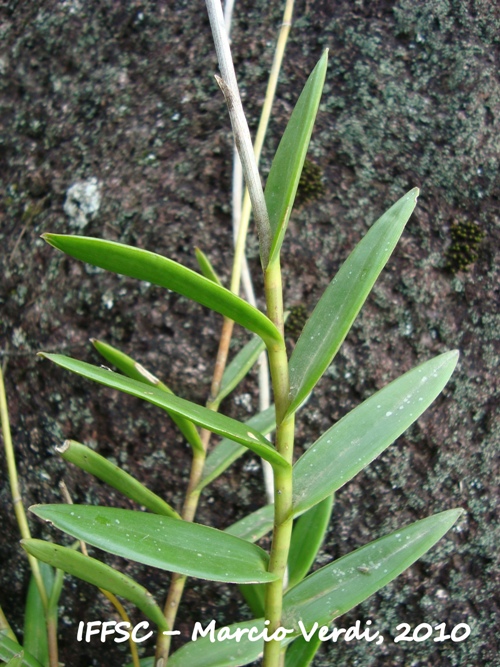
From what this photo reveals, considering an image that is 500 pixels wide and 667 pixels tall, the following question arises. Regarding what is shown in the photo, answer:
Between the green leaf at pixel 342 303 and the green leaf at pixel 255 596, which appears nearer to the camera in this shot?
the green leaf at pixel 342 303

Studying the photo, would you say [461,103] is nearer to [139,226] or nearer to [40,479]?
[139,226]

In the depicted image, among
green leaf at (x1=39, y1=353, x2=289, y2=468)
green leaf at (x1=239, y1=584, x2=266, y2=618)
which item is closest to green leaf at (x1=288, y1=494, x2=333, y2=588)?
green leaf at (x1=239, y1=584, x2=266, y2=618)

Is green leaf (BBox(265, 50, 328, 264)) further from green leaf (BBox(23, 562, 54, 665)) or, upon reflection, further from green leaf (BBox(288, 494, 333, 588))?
green leaf (BBox(23, 562, 54, 665))

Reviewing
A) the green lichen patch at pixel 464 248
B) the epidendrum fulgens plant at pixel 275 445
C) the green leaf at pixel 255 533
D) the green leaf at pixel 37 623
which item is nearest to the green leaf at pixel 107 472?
the epidendrum fulgens plant at pixel 275 445

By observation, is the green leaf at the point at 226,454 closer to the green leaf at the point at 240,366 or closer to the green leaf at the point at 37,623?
the green leaf at the point at 240,366

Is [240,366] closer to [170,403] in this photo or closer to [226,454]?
[226,454]
